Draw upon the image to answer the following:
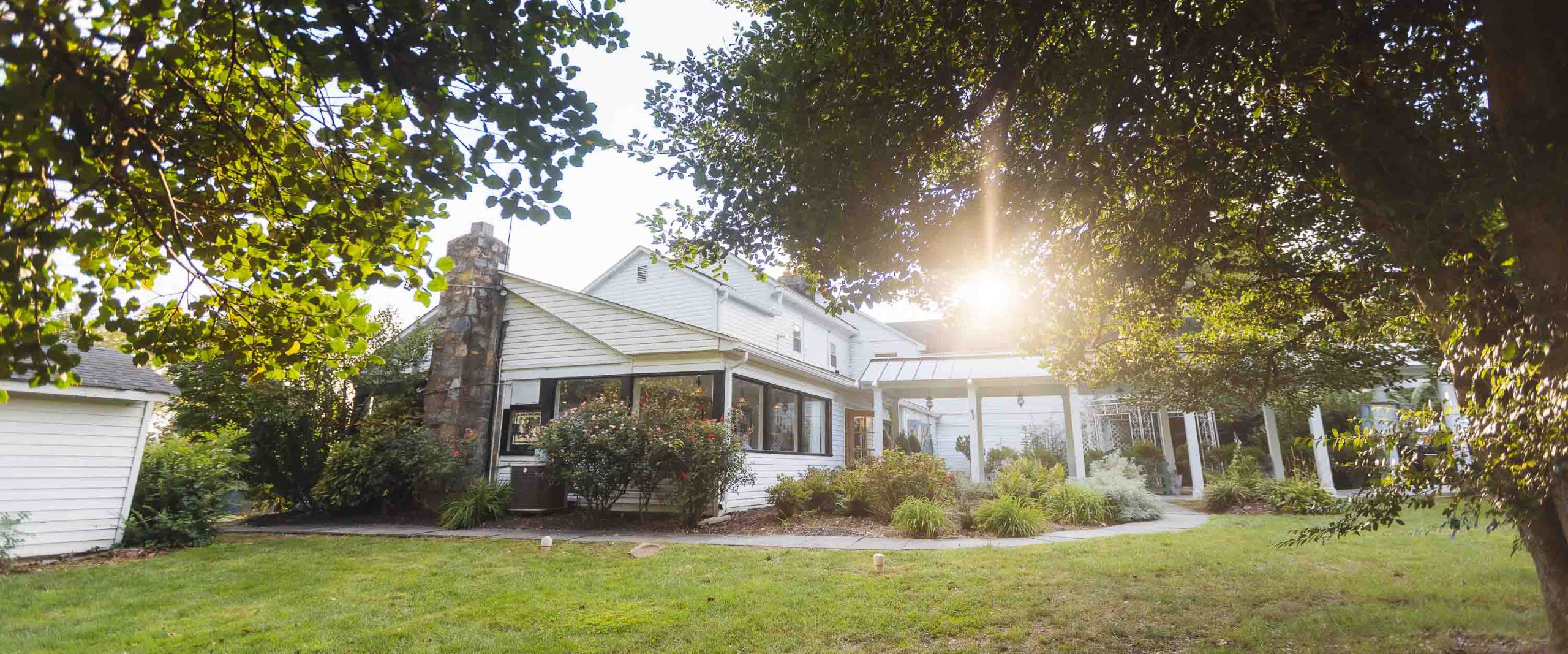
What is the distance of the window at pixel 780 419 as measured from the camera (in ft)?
40.1

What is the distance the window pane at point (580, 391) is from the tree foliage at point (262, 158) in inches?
333

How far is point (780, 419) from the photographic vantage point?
13633 millimetres

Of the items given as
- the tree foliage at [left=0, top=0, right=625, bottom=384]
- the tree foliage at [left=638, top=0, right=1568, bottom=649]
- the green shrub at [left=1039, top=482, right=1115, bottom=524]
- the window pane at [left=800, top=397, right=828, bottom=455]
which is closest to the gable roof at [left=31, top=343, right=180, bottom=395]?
the tree foliage at [left=0, top=0, right=625, bottom=384]

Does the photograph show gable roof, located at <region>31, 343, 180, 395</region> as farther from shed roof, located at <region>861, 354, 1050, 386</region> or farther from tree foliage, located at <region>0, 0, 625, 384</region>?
shed roof, located at <region>861, 354, 1050, 386</region>

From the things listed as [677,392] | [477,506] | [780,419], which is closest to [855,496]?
[780,419]

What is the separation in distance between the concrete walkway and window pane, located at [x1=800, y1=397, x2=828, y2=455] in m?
5.53

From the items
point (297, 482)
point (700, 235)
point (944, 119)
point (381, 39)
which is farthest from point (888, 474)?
point (297, 482)

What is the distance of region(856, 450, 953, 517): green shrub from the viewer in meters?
10.6

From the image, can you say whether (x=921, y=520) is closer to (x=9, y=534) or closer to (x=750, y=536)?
(x=750, y=536)

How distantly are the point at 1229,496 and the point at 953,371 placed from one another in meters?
5.72

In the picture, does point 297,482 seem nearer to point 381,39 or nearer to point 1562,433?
point 381,39

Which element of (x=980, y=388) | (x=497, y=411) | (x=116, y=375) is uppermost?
(x=980, y=388)

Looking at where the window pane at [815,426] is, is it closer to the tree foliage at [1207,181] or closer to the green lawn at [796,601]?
the green lawn at [796,601]

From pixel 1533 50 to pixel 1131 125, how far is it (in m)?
1.58
